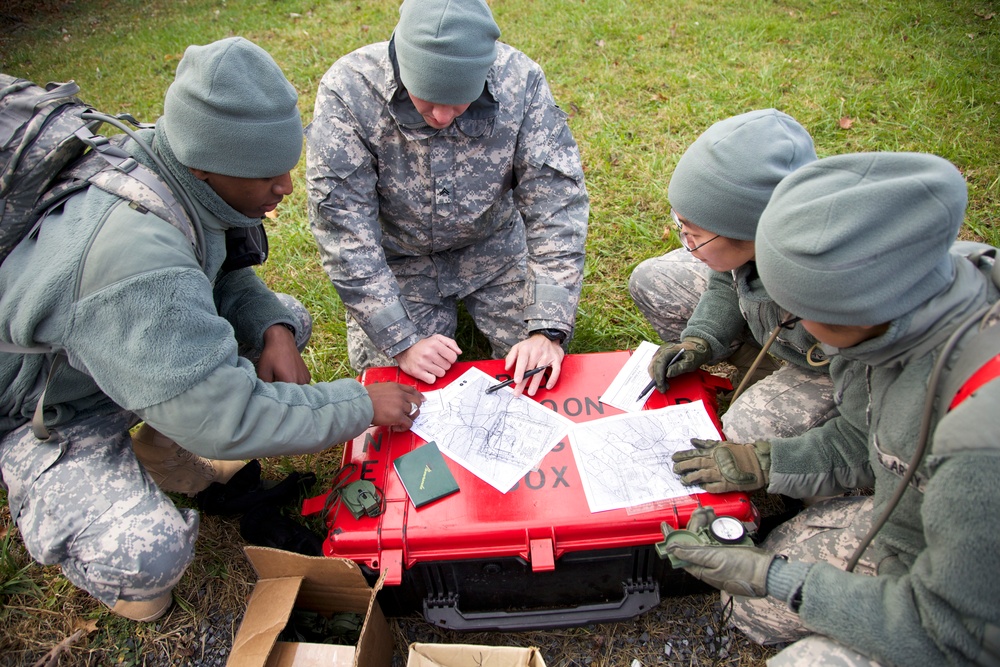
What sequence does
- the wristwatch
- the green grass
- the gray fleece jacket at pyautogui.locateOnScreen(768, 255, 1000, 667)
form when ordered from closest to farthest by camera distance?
the gray fleece jacket at pyautogui.locateOnScreen(768, 255, 1000, 667) < the wristwatch < the green grass

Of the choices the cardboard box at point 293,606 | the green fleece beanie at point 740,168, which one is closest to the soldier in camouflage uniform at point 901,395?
the green fleece beanie at point 740,168

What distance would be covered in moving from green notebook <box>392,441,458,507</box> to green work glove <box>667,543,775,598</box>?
2.18 feet

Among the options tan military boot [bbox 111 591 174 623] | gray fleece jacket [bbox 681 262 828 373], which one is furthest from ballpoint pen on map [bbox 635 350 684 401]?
tan military boot [bbox 111 591 174 623]

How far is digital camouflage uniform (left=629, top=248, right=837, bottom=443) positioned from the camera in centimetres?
204

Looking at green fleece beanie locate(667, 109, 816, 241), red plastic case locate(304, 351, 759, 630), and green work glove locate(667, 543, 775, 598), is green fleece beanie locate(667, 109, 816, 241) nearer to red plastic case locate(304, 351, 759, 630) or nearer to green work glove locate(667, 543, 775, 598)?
red plastic case locate(304, 351, 759, 630)

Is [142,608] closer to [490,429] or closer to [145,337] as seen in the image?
[145,337]

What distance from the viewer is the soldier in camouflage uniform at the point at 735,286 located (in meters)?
1.78

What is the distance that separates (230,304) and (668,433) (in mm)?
1634

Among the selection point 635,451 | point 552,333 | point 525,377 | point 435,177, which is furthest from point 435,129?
point 635,451

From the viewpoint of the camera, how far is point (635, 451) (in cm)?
194

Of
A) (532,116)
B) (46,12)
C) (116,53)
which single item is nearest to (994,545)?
(532,116)

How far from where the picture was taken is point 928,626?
1288 mm

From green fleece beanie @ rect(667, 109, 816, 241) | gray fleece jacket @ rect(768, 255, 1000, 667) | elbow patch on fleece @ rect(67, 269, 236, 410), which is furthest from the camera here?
green fleece beanie @ rect(667, 109, 816, 241)

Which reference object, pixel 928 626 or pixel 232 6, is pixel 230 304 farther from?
pixel 232 6
